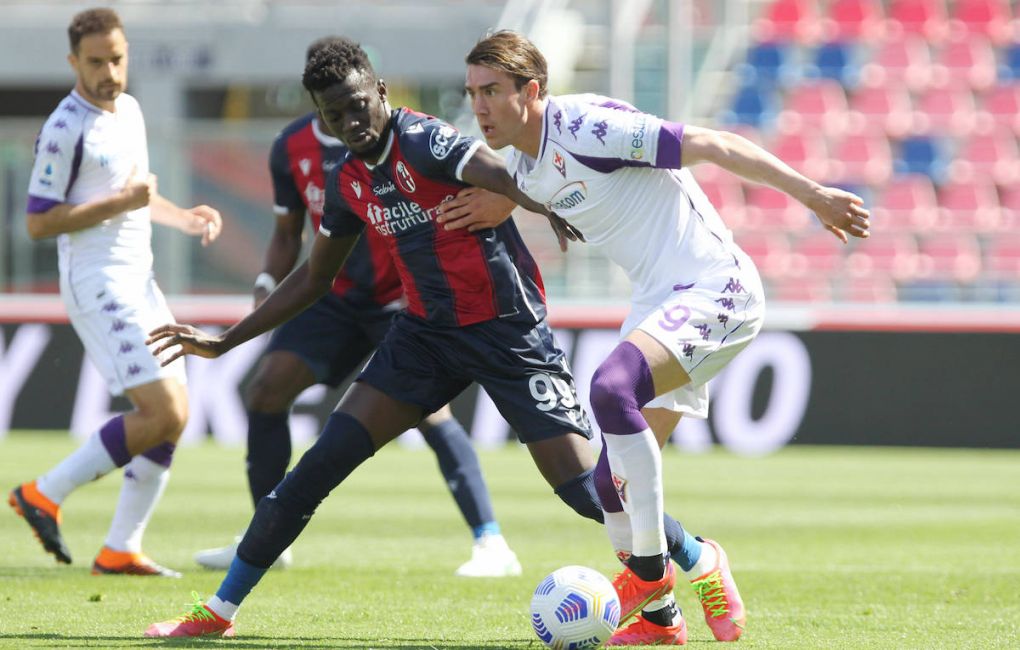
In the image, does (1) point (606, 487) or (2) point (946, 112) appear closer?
(1) point (606, 487)

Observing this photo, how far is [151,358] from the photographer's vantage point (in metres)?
7.33

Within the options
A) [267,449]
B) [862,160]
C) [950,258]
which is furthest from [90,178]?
[862,160]

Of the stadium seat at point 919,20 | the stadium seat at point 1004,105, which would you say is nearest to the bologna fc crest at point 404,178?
the stadium seat at point 1004,105

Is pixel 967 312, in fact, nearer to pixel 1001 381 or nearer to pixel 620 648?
pixel 1001 381

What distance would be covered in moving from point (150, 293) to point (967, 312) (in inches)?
399

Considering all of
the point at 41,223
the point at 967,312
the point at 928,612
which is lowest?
the point at 967,312

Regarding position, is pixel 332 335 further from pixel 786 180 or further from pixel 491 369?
pixel 786 180

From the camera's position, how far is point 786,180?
5.07m

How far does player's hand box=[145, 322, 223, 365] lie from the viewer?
5633mm

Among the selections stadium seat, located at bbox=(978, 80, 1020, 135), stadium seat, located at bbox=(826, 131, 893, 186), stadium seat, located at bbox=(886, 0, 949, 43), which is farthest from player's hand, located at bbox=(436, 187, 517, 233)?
stadium seat, located at bbox=(886, 0, 949, 43)

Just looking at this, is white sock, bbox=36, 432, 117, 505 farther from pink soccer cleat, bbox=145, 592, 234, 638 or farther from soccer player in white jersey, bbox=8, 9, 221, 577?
pink soccer cleat, bbox=145, 592, 234, 638

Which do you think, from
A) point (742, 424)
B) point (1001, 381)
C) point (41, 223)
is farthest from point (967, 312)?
point (41, 223)

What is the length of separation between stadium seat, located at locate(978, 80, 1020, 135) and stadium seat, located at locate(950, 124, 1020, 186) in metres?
0.16

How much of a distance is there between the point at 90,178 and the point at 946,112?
1593cm
